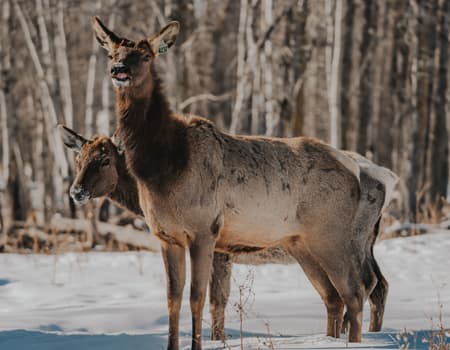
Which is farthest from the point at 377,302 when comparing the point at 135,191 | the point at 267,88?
the point at 267,88

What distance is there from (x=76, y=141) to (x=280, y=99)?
885cm

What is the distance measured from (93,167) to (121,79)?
5.53 feet

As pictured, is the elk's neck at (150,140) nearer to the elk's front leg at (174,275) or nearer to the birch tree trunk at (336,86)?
the elk's front leg at (174,275)

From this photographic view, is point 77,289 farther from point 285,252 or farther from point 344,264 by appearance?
point 344,264

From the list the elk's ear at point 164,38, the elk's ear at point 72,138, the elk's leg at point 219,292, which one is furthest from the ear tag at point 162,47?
the elk's leg at point 219,292

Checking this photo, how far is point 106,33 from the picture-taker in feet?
20.1

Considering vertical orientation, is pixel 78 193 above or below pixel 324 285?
above

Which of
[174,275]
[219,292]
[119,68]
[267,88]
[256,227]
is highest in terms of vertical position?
[119,68]

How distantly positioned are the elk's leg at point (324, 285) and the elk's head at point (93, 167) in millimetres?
1898

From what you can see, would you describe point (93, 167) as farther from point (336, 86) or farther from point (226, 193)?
point (336, 86)

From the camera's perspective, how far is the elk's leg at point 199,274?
5.72 metres

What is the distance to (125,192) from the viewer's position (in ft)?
24.8

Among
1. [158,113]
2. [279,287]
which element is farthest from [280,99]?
[158,113]

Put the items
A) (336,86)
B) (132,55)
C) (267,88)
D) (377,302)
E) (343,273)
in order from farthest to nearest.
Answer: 1. (267,88)
2. (336,86)
3. (377,302)
4. (343,273)
5. (132,55)
